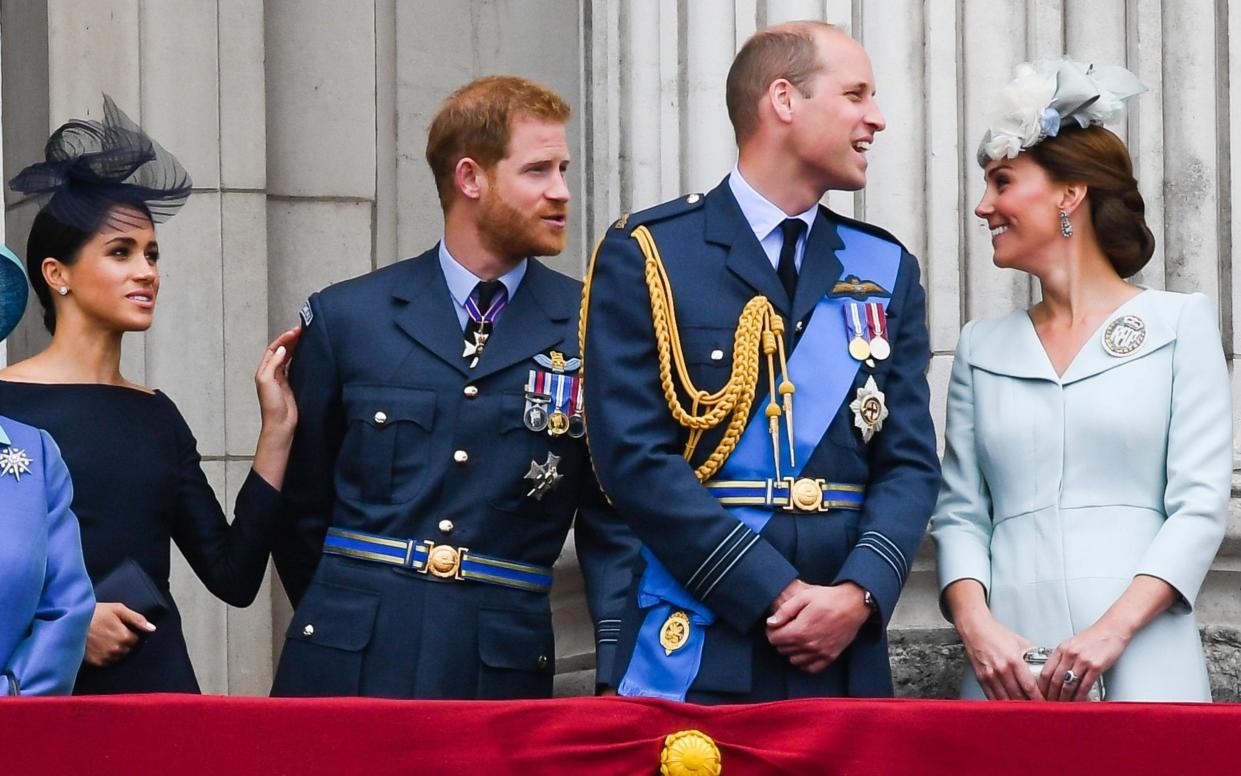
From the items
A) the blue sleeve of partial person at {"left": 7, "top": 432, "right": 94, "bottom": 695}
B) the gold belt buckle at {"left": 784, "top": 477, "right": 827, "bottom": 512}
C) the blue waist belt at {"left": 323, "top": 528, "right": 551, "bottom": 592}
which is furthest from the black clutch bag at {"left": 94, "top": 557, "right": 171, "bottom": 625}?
the gold belt buckle at {"left": 784, "top": 477, "right": 827, "bottom": 512}

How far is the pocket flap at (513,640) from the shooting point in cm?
412

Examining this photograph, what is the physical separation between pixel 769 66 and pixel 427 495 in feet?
3.42

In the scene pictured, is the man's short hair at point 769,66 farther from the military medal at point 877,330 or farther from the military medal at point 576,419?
the military medal at point 576,419

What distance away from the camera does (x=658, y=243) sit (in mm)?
3822

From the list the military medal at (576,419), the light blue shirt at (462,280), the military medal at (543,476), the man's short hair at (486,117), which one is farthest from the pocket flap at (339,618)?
the man's short hair at (486,117)

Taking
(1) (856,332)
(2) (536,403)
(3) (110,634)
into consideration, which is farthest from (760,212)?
(3) (110,634)

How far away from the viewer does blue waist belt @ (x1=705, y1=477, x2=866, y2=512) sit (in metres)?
3.67

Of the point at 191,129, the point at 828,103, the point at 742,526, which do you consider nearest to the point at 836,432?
the point at 742,526

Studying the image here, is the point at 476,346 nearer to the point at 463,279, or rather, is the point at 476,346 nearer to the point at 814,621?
the point at 463,279

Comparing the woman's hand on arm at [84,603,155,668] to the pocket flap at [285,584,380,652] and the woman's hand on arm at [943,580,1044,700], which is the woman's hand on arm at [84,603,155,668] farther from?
the woman's hand on arm at [943,580,1044,700]

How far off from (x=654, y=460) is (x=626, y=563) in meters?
0.60

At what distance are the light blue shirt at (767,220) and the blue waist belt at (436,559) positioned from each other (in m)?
0.82

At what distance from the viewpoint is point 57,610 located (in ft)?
11.6

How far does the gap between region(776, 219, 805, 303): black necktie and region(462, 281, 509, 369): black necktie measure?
71 cm
